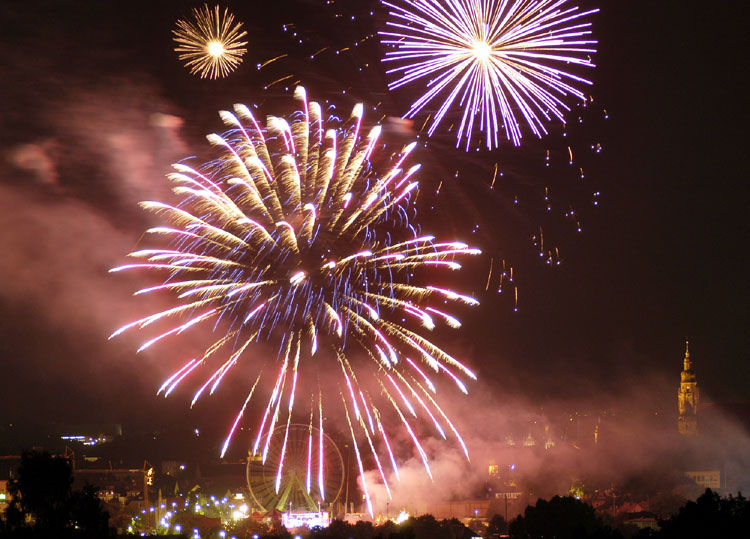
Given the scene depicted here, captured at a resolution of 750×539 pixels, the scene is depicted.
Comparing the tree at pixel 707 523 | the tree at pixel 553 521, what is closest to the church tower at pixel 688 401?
the tree at pixel 553 521

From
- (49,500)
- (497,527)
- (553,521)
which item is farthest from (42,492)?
(497,527)

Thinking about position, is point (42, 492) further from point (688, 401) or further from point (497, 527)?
point (688, 401)

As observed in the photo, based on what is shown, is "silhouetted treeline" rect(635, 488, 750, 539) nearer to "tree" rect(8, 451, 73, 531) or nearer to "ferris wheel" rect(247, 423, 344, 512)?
"tree" rect(8, 451, 73, 531)

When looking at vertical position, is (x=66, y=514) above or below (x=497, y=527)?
below

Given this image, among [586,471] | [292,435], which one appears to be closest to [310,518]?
[292,435]

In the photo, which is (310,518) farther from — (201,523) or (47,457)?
(47,457)

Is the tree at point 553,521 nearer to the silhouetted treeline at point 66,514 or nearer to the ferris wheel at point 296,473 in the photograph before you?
the silhouetted treeline at point 66,514
